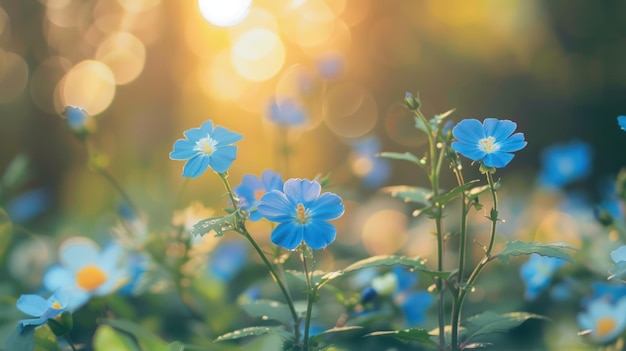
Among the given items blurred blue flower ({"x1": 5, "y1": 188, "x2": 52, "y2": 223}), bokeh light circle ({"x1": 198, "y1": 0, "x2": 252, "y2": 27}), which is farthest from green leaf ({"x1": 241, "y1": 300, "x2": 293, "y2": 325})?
bokeh light circle ({"x1": 198, "y1": 0, "x2": 252, "y2": 27})

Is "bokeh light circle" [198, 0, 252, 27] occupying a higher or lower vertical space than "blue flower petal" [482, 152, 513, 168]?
higher

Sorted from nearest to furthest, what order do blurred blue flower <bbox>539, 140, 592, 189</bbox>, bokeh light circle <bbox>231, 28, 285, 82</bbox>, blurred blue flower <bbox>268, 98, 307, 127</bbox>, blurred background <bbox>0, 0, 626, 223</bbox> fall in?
blurred blue flower <bbox>268, 98, 307, 127</bbox> < blurred blue flower <bbox>539, 140, 592, 189</bbox> < blurred background <bbox>0, 0, 626, 223</bbox> < bokeh light circle <bbox>231, 28, 285, 82</bbox>

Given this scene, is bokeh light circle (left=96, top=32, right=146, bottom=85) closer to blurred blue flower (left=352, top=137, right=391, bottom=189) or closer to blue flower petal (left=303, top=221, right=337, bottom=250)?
blurred blue flower (left=352, top=137, right=391, bottom=189)

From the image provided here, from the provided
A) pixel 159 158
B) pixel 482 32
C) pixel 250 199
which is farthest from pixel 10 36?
pixel 250 199

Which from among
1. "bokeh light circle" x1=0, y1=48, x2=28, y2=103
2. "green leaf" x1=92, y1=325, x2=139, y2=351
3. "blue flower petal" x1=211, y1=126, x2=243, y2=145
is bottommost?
"green leaf" x1=92, y1=325, x2=139, y2=351

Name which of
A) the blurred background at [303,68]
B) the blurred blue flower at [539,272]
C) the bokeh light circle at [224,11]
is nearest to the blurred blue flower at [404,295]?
the blurred blue flower at [539,272]

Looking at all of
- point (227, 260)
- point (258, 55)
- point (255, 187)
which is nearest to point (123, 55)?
point (258, 55)

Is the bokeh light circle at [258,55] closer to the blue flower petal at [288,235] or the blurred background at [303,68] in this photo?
the blurred background at [303,68]

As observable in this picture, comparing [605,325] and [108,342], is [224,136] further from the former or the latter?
[605,325]
